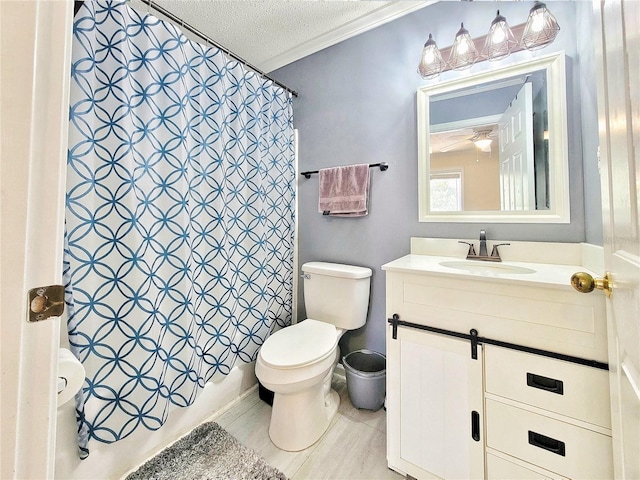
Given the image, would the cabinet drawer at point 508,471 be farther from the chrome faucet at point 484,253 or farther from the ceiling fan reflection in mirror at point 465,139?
the ceiling fan reflection in mirror at point 465,139

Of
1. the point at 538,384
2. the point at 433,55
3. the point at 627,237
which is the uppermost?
the point at 433,55

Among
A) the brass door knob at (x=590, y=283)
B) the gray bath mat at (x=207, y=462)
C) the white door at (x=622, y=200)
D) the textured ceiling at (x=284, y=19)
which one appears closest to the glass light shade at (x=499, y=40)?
the textured ceiling at (x=284, y=19)

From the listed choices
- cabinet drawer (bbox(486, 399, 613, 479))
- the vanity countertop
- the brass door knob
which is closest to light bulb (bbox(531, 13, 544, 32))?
the vanity countertop

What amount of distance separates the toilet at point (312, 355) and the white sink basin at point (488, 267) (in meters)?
0.50

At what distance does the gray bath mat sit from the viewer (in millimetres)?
1110

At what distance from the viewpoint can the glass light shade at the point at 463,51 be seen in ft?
4.35

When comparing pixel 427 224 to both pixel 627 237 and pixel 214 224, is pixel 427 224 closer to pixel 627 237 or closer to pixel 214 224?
pixel 627 237

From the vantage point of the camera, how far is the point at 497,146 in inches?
53.1

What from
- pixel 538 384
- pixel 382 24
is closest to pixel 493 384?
pixel 538 384

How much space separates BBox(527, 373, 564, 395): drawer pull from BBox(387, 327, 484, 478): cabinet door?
0.14 m

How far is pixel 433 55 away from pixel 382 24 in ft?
1.51

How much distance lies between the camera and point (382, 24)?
162cm

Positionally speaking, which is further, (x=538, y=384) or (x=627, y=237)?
(x=538, y=384)

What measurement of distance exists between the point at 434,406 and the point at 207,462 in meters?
1.01
